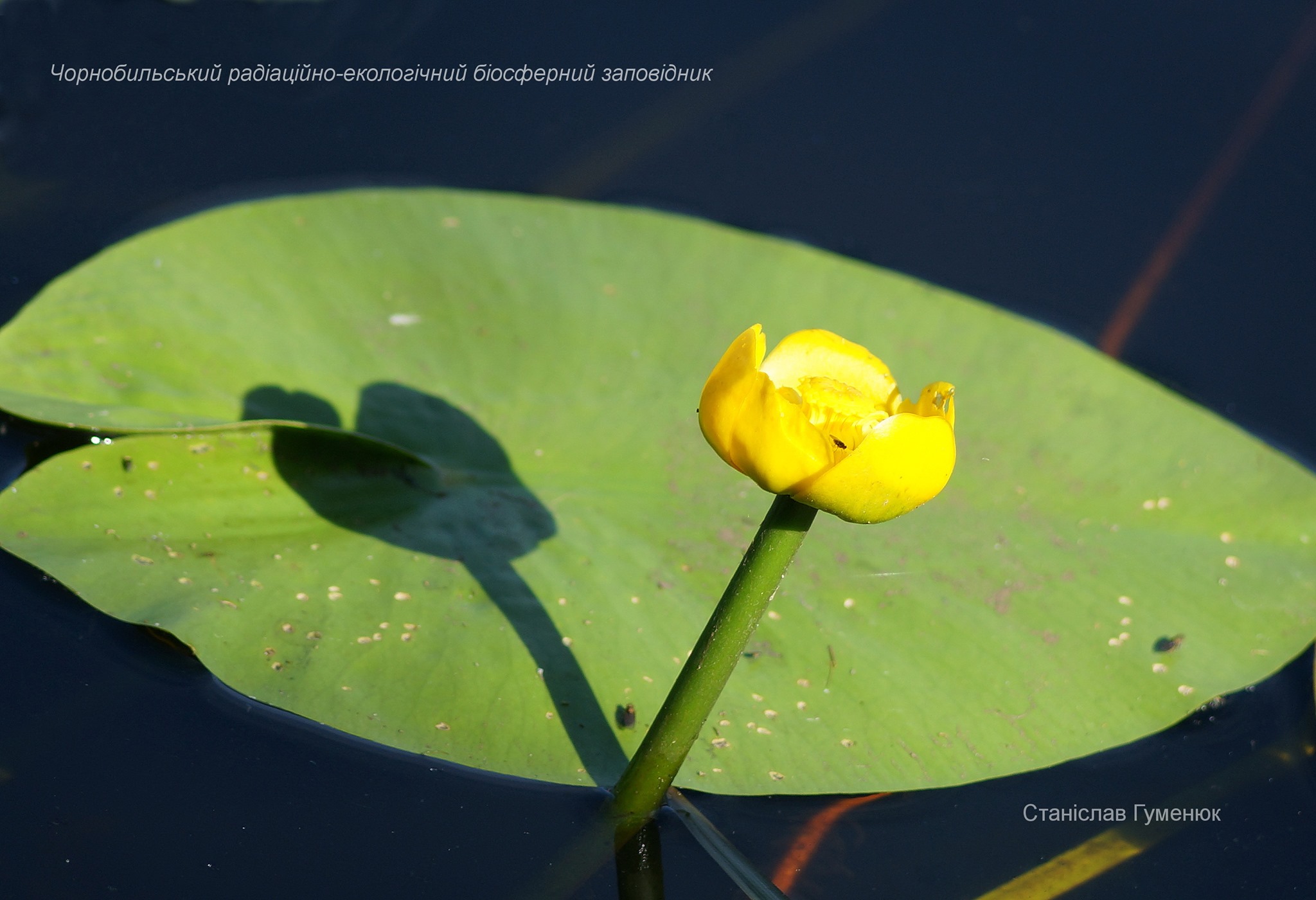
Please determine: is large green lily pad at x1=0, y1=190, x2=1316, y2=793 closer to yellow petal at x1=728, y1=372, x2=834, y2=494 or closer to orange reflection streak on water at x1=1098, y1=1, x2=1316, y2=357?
orange reflection streak on water at x1=1098, y1=1, x2=1316, y2=357

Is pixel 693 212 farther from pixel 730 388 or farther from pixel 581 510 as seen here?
pixel 730 388

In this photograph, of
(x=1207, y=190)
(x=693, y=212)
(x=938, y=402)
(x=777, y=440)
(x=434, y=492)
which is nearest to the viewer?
(x=777, y=440)

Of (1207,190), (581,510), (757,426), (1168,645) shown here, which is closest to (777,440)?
(757,426)

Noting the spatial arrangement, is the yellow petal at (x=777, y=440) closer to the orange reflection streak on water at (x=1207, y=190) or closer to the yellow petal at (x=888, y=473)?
the yellow petal at (x=888, y=473)

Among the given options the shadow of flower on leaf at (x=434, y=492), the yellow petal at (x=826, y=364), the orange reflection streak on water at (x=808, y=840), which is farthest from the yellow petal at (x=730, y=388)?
the orange reflection streak on water at (x=808, y=840)

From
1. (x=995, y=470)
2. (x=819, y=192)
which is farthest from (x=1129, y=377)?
(x=819, y=192)

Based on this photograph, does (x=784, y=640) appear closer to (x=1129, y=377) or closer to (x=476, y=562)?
(x=476, y=562)
